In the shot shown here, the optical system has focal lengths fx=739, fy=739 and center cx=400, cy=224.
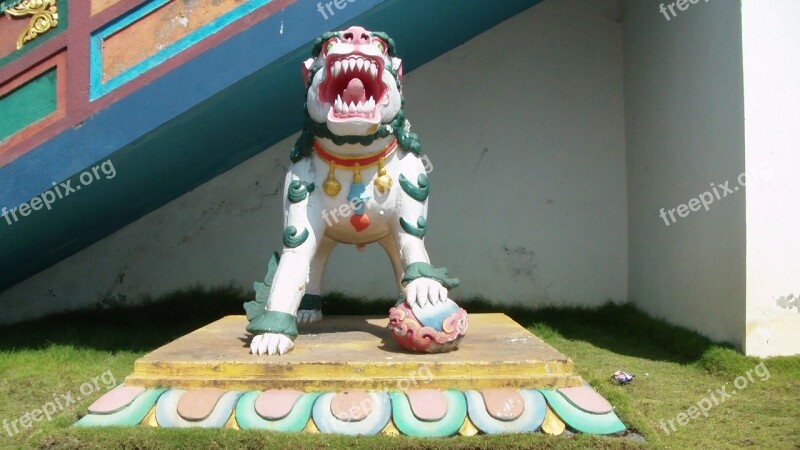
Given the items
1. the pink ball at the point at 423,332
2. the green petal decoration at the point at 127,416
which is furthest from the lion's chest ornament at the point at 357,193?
the green petal decoration at the point at 127,416

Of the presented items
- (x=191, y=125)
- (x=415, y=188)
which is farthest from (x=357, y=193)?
(x=191, y=125)

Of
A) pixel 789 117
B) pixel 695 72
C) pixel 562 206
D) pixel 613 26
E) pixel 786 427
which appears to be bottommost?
pixel 786 427

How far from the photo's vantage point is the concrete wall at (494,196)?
193 inches

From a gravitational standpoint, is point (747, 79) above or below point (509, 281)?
above

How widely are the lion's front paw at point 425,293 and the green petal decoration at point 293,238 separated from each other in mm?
443

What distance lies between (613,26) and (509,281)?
1.87 m

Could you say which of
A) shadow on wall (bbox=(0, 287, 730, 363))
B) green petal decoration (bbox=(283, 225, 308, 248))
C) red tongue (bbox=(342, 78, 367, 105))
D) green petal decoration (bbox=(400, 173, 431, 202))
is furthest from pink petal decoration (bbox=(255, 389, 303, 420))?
shadow on wall (bbox=(0, 287, 730, 363))

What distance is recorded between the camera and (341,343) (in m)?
2.65

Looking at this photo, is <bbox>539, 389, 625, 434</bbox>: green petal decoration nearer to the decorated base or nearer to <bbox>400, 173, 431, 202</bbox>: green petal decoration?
the decorated base

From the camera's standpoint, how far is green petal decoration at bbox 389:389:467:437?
2.10 meters

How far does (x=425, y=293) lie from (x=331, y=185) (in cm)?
55

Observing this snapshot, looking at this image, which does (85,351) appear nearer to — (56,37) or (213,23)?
(56,37)

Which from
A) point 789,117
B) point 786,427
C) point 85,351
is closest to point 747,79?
point 789,117

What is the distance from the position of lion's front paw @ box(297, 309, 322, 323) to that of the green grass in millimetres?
892
